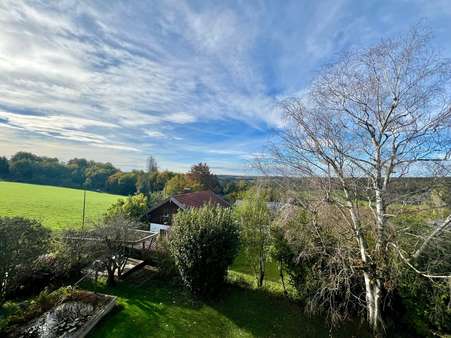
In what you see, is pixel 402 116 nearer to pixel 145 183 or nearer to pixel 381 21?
pixel 381 21

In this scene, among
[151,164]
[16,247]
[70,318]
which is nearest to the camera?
[16,247]

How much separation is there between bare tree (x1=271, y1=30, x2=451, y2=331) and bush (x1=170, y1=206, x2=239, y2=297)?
12.5 feet

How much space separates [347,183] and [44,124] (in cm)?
1730

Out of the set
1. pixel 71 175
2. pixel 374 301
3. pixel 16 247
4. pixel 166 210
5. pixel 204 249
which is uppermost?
pixel 71 175

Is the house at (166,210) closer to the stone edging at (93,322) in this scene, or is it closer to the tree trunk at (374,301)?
the stone edging at (93,322)

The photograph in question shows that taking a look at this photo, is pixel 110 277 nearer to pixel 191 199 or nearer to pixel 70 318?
pixel 70 318

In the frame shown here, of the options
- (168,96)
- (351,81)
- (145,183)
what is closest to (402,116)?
(351,81)

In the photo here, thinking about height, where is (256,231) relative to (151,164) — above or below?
below

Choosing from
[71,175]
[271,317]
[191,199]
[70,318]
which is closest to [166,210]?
[191,199]

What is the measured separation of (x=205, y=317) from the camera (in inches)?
318

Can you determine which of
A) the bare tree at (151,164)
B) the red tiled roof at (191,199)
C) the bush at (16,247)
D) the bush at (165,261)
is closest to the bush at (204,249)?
the bush at (165,261)

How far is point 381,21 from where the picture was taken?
6.48 meters

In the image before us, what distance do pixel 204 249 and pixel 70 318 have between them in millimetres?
4687

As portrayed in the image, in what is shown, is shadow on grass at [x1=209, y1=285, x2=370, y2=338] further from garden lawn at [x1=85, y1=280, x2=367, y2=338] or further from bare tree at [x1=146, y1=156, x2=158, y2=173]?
bare tree at [x1=146, y1=156, x2=158, y2=173]
